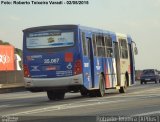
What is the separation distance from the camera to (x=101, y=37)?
95.3 ft

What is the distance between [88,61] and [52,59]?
1.81 meters

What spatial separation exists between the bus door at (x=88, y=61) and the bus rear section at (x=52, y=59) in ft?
1.85

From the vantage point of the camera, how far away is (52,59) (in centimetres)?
2556

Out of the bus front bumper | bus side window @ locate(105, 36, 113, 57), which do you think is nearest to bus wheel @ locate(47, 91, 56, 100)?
the bus front bumper

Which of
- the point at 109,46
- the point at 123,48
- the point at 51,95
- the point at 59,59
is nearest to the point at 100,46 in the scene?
the point at 109,46

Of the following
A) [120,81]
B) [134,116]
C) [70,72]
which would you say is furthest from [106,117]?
[120,81]

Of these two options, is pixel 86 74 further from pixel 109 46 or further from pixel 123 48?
pixel 123 48

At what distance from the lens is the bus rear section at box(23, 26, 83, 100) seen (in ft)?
82.9

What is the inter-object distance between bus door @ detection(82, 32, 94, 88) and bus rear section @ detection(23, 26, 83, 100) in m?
0.56

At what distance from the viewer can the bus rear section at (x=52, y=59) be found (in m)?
25.3

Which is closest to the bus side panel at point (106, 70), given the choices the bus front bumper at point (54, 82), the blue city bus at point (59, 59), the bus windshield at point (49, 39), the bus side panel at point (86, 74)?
the blue city bus at point (59, 59)

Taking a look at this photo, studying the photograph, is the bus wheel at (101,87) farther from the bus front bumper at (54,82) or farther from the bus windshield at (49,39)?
the bus windshield at (49,39)

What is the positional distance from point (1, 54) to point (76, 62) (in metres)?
27.5

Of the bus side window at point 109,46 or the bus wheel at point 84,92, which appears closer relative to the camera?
the bus wheel at point 84,92
